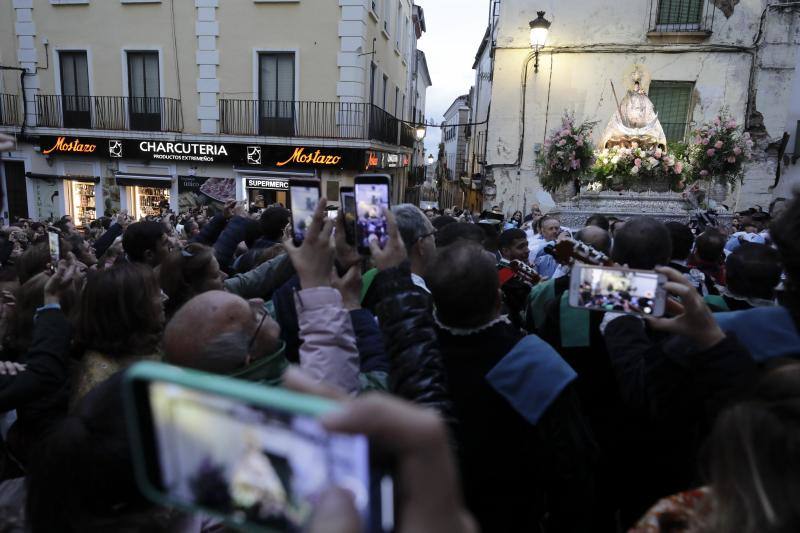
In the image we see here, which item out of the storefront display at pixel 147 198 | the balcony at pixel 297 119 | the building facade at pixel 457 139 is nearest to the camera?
the balcony at pixel 297 119

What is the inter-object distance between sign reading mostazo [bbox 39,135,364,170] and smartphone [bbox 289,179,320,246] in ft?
41.7

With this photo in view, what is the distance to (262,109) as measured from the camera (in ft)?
49.0

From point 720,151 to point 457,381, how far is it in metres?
11.0

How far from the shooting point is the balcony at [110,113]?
15086 millimetres

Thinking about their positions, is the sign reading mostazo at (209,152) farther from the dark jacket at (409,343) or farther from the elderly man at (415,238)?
the dark jacket at (409,343)

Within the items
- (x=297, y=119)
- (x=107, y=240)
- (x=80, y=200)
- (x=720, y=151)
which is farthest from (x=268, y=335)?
(x=80, y=200)

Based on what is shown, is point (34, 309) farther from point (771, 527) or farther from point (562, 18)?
point (562, 18)

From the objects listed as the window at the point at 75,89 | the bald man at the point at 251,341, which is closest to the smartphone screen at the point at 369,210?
the bald man at the point at 251,341

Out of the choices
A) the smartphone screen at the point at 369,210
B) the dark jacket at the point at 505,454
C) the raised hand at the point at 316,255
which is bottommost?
the dark jacket at the point at 505,454

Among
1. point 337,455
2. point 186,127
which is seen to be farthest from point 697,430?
point 186,127

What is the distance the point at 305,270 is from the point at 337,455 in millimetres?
1137

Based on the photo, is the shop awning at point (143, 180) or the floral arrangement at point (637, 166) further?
the shop awning at point (143, 180)

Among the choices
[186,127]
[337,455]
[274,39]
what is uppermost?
[274,39]

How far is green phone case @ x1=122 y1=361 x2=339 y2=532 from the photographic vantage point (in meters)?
0.59
